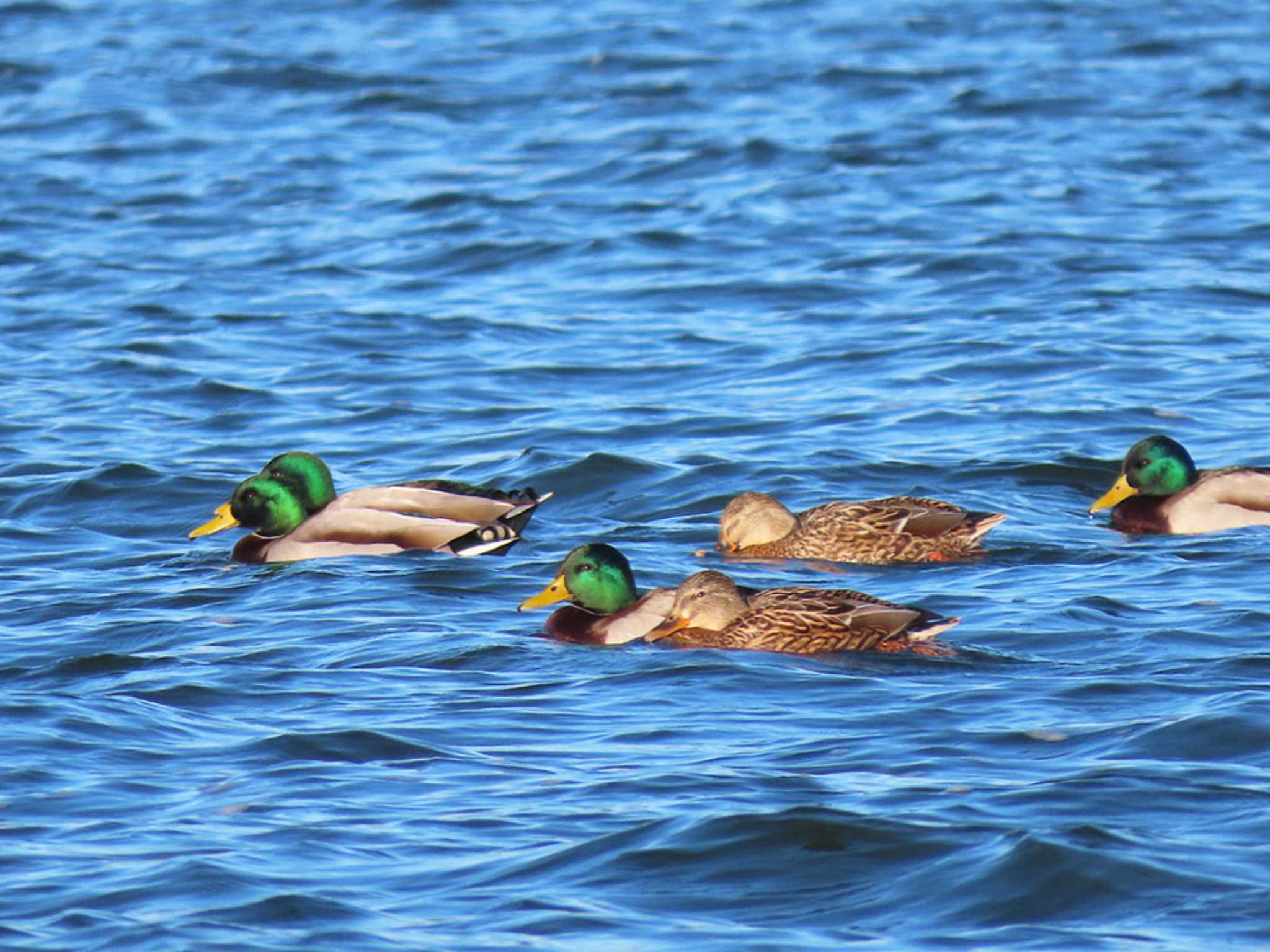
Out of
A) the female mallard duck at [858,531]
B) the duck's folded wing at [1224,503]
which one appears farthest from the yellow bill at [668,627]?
the duck's folded wing at [1224,503]

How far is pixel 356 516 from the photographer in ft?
38.1

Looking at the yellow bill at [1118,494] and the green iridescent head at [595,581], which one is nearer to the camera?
the green iridescent head at [595,581]

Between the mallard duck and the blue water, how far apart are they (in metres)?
0.19

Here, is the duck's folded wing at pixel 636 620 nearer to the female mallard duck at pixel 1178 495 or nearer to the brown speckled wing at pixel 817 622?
the brown speckled wing at pixel 817 622

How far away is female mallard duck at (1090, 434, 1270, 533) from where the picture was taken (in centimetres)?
1150

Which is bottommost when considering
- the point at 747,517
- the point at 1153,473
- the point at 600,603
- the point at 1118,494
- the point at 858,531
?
the point at 1118,494

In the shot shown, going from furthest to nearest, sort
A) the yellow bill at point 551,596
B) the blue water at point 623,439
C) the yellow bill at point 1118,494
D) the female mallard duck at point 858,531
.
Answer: the yellow bill at point 1118,494 → the female mallard duck at point 858,531 → the yellow bill at point 551,596 → the blue water at point 623,439

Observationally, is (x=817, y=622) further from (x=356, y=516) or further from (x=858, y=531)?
(x=356, y=516)

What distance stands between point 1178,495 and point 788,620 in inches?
123

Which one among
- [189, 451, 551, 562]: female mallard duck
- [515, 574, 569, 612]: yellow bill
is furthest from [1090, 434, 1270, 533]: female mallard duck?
[515, 574, 569, 612]: yellow bill

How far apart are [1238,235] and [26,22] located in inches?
644

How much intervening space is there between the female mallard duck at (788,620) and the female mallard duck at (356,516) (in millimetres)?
1847

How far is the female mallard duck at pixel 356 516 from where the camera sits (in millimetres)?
11453

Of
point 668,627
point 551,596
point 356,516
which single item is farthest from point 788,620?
point 356,516
